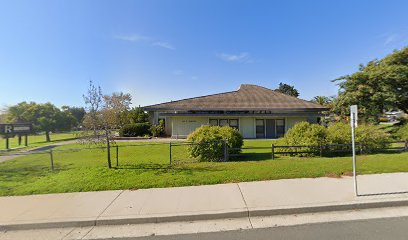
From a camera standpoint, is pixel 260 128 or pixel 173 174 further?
pixel 260 128

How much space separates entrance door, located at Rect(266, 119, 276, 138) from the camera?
80.6 ft

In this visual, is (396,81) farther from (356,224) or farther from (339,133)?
(356,224)

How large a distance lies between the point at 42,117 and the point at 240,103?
1410 inches

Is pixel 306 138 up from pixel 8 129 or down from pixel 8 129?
down

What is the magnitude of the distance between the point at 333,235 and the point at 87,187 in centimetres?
612

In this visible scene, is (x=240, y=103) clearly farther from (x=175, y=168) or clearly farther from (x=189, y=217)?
(x=189, y=217)

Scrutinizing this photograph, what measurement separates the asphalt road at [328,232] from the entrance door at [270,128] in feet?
67.9

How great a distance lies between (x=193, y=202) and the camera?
512 cm

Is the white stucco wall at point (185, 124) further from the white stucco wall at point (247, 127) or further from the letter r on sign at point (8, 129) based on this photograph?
the letter r on sign at point (8, 129)

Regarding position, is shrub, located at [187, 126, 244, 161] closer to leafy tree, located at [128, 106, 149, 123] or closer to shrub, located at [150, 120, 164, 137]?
shrub, located at [150, 120, 164, 137]

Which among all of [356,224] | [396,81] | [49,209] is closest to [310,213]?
[356,224]

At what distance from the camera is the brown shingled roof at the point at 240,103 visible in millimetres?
24250

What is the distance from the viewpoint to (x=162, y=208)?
4.88 metres

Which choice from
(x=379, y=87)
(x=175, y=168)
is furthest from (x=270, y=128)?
(x=175, y=168)
